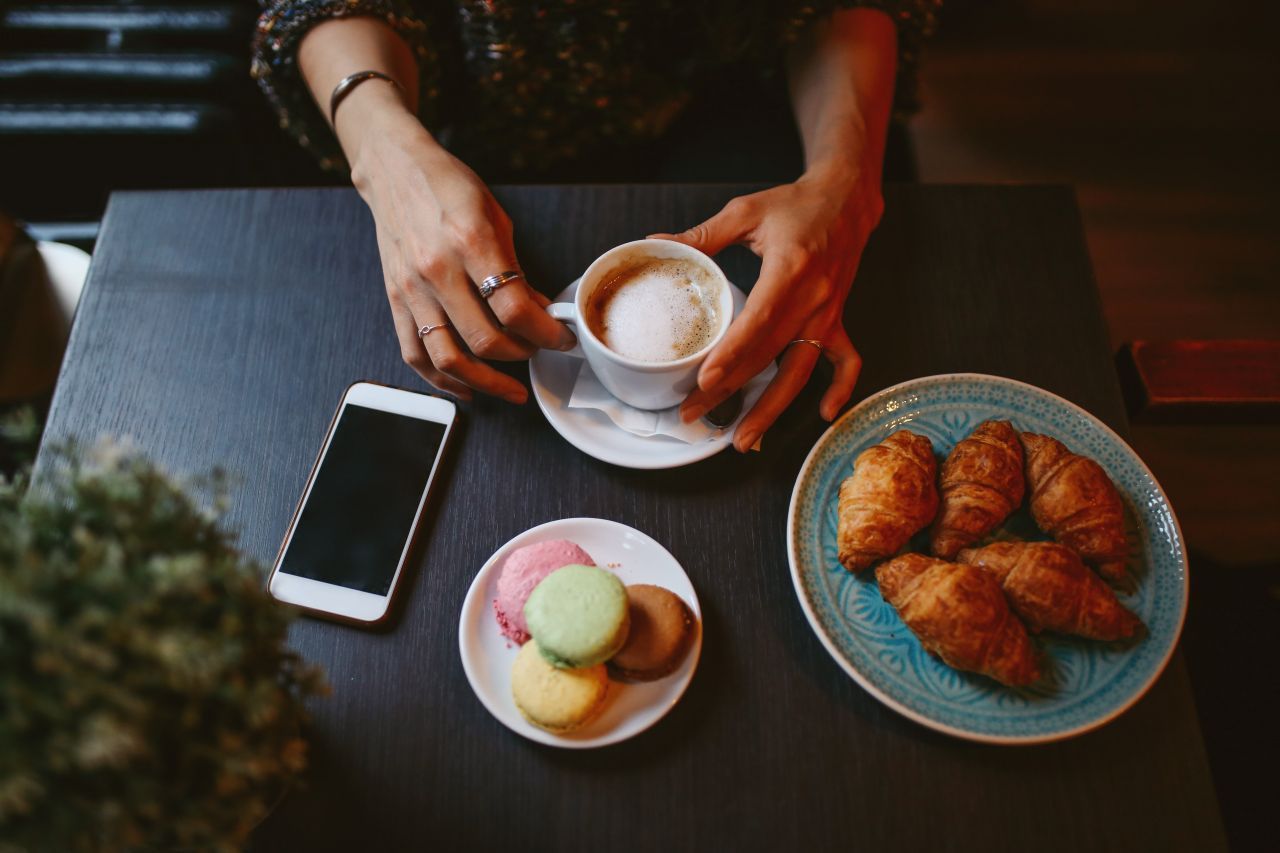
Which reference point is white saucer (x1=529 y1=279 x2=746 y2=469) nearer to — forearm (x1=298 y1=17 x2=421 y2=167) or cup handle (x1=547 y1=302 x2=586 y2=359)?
cup handle (x1=547 y1=302 x2=586 y2=359)

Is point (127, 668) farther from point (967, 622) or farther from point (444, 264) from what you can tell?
point (967, 622)

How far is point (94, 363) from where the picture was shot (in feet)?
3.78

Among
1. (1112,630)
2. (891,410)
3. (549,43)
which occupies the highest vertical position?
(549,43)

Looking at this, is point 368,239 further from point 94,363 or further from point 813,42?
point 813,42

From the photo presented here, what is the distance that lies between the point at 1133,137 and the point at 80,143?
314 centimetres

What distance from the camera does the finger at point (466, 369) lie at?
1026 millimetres

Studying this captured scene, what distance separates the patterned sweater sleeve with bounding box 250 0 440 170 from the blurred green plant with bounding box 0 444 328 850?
946mm

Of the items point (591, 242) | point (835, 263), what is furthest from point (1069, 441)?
point (591, 242)

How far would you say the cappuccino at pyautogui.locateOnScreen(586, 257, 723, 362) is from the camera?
959 millimetres

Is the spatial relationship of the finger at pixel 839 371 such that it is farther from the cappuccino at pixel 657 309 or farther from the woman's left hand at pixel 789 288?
the cappuccino at pixel 657 309

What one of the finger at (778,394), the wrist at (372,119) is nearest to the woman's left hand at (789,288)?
the finger at (778,394)

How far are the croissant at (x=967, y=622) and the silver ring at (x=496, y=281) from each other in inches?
25.8

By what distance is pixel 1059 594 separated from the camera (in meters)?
0.85

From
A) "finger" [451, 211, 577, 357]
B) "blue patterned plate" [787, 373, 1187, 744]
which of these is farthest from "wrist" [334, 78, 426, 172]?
"blue patterned plate" [787, 373, 1187, 744]
